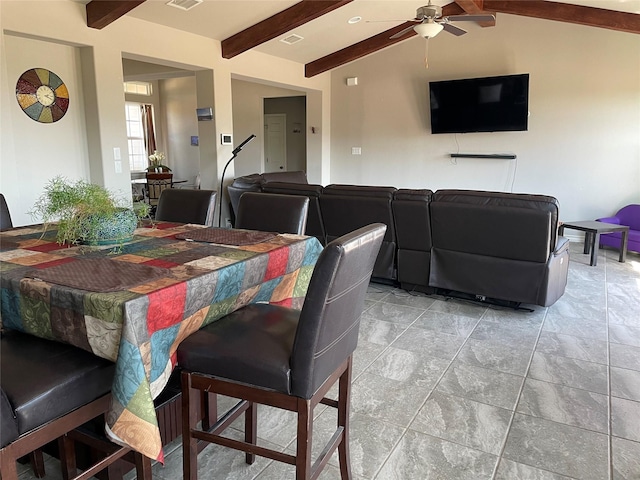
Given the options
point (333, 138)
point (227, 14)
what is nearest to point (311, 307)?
point (227, 14)

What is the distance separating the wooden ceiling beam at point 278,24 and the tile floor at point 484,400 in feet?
11.0

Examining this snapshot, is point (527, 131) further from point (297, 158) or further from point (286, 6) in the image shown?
point (297, 158)

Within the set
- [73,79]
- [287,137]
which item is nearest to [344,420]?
[73,79]

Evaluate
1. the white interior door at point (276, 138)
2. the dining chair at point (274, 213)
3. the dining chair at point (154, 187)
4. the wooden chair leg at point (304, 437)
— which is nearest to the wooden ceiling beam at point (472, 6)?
the dining chair at point (274, 213)

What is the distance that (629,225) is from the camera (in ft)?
18.9

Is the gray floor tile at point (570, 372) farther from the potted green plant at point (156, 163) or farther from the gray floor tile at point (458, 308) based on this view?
the potted green plant at point (156, 163)

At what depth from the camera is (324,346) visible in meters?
1.45

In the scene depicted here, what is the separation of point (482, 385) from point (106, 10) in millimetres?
4252

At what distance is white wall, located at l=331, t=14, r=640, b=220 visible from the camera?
6.01 m

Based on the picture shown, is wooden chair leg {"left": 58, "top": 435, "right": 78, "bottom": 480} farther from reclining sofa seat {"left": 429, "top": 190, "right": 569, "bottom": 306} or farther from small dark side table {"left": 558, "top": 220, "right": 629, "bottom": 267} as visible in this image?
small dark side table {"left": 558, "top": 220, "right": 629, "bottom": 267}

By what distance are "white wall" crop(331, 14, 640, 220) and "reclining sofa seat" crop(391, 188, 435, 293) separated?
369cm

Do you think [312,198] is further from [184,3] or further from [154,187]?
[154,187]

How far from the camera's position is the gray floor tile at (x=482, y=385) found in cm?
240

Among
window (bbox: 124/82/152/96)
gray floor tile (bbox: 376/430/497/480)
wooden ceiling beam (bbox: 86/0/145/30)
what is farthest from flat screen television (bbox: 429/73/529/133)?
window (bbox: 124/82/152/96)
